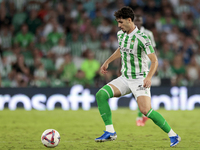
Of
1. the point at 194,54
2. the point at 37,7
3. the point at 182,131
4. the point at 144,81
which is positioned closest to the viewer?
the point at 144,81

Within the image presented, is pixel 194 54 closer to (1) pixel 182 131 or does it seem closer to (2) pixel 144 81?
(1) pixel 182 131

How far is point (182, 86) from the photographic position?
38.4 feet

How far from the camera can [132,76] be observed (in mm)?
5625

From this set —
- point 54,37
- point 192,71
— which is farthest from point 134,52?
point 54,37

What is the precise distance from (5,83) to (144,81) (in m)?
7.45

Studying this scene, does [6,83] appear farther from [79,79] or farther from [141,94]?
[141,94]

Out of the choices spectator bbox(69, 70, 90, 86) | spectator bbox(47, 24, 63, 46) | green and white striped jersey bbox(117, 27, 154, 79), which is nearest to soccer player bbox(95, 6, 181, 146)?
green and white striped jersey bbox(117, 27, 154, 79)

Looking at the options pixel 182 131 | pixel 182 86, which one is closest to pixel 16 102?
pixel 182 86

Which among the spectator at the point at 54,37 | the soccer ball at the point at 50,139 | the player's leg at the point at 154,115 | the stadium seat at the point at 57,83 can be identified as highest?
the spectator at the point at 54,37

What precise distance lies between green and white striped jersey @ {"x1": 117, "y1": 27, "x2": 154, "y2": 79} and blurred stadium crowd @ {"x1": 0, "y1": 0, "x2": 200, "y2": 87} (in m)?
5.27

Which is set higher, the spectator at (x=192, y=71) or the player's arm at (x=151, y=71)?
the spectator at (x=192, y=71)

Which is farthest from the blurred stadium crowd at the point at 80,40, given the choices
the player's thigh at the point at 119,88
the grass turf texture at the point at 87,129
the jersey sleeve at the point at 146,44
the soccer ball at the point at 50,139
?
the soccer ball at the point at 50,139

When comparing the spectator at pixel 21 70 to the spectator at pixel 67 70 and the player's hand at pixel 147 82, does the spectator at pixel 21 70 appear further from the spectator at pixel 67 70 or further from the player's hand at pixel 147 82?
the player's hand at pixel 147 82

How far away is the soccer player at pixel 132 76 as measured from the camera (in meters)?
5.35
